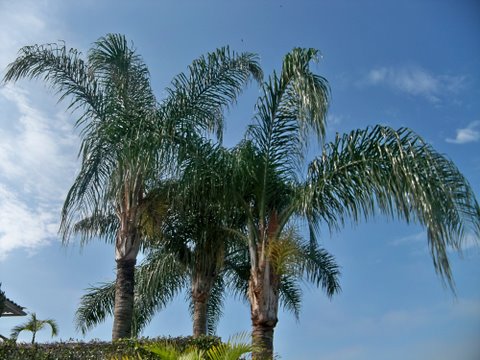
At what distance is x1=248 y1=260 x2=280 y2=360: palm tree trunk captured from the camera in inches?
369

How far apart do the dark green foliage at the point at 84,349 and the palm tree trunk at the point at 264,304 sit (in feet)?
3.19

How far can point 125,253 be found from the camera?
11.5m

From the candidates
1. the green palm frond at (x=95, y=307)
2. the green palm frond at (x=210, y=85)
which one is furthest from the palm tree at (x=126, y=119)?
the green palm frond at (x=95, y=307)

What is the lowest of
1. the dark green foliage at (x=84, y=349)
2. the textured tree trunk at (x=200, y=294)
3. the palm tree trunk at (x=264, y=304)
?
the dark green foliage at (x=84, y=349)

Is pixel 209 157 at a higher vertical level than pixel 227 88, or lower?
lower

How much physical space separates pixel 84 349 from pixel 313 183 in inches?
184

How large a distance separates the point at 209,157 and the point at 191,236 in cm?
305

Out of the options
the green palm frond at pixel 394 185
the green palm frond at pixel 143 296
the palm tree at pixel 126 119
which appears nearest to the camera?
the green palm frond at pixel 394 185

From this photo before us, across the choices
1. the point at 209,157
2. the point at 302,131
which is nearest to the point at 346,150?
the point at 302,131

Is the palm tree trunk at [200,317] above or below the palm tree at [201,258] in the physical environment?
below

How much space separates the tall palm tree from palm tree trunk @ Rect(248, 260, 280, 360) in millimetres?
17

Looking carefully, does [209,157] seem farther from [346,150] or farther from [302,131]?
[346,150]

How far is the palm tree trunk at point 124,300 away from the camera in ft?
36.3

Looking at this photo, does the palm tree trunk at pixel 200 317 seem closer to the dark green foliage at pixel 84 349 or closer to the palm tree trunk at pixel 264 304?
the palm tree trunk at pixel 264 304
